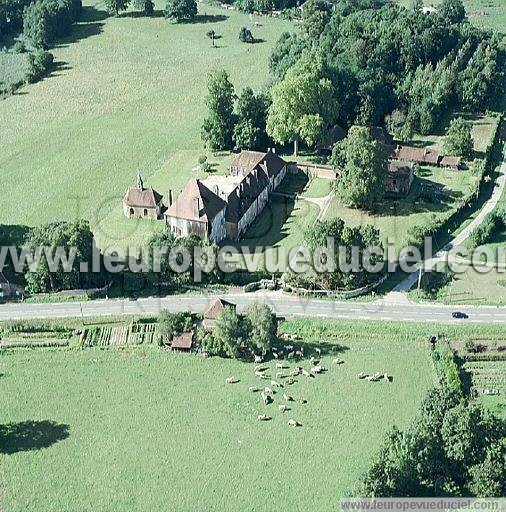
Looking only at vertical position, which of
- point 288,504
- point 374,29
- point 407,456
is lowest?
point 288,504

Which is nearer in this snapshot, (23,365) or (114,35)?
(23,365)

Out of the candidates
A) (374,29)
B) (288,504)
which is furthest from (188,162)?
(288,504)

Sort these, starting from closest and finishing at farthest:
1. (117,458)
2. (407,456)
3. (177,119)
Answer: (407,456)
(117,458)
(177,119)

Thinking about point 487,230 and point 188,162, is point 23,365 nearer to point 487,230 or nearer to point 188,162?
point 188,162

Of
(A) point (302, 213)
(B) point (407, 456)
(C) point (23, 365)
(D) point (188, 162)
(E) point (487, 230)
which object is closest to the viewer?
(B) point (407, 456)

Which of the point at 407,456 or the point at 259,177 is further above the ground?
the point at 259,177

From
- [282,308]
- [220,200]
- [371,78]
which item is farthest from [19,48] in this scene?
[282,308]
